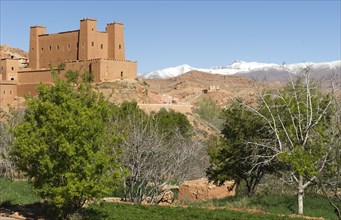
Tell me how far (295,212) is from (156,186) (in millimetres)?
5958

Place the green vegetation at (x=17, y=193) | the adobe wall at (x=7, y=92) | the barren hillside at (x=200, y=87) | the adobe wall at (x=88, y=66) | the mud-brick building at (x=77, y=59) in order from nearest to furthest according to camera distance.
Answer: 1. the green vegetation at (x=17, y=193)
2. the adobe wall at (x=7, y=92)
3. the adobe wall at (x=88, y=66)
4. the mud-brick building at (x=77, y=59)
5. the barren hillside at (x=200, y=87)

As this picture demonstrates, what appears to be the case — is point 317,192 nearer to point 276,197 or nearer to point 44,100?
point 276,197

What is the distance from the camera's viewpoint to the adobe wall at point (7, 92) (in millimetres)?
63656

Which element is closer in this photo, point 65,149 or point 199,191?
point 65,149

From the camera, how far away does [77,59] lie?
66812 mm

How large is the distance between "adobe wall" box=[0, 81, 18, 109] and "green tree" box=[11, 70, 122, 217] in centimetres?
4802

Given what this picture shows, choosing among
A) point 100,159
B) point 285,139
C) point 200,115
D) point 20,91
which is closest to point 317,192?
point 285,139

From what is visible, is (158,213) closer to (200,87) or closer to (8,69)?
(8,69)

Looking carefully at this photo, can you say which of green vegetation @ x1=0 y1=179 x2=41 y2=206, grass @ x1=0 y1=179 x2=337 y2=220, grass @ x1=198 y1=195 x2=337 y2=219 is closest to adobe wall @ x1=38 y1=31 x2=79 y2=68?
green vegetation @ x1=0 y1=179 x2=41 y2=206

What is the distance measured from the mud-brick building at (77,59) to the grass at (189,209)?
40.9 m

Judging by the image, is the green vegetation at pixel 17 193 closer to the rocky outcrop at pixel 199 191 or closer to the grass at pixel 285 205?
the grass at pixel 285 205

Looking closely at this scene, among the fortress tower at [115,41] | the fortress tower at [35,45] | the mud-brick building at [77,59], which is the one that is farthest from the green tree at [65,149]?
the fortress tower at [35,45]

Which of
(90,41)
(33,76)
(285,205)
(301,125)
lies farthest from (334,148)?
(33,76)

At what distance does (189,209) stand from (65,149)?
19.7ft
